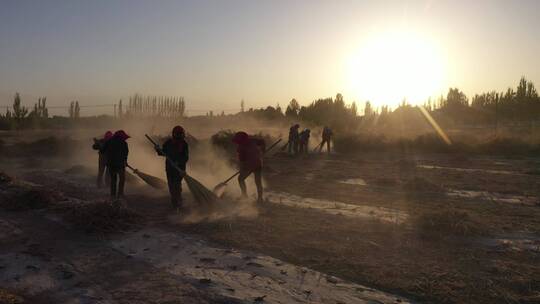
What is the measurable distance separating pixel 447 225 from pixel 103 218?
6078mm

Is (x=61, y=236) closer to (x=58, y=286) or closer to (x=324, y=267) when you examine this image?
(x=58, y=286)

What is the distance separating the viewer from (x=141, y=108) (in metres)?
78.6

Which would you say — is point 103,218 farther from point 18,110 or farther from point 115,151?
point 18,110

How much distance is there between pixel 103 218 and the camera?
8805mm

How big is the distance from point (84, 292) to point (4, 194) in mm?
7744

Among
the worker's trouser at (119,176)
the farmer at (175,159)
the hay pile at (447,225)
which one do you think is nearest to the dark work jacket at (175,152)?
the farmer at (175,159)

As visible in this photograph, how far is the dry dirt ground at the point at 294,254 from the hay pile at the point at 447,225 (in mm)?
23

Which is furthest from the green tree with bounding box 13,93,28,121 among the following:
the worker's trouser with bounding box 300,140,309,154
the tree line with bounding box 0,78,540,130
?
the worker's trouser with bounding box 300,140,309,154

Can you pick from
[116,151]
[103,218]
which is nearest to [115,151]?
[116,151]

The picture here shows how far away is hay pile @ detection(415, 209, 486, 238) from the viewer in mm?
8484

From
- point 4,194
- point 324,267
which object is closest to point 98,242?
point 324,267

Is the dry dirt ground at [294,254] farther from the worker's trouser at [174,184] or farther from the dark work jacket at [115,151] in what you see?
the dark work jacket at [115,151]

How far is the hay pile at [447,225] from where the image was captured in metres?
8.48

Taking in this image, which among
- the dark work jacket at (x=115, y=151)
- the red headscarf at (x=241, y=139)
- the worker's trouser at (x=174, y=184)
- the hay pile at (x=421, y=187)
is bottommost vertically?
the hay pile at (x=421, y=187)
